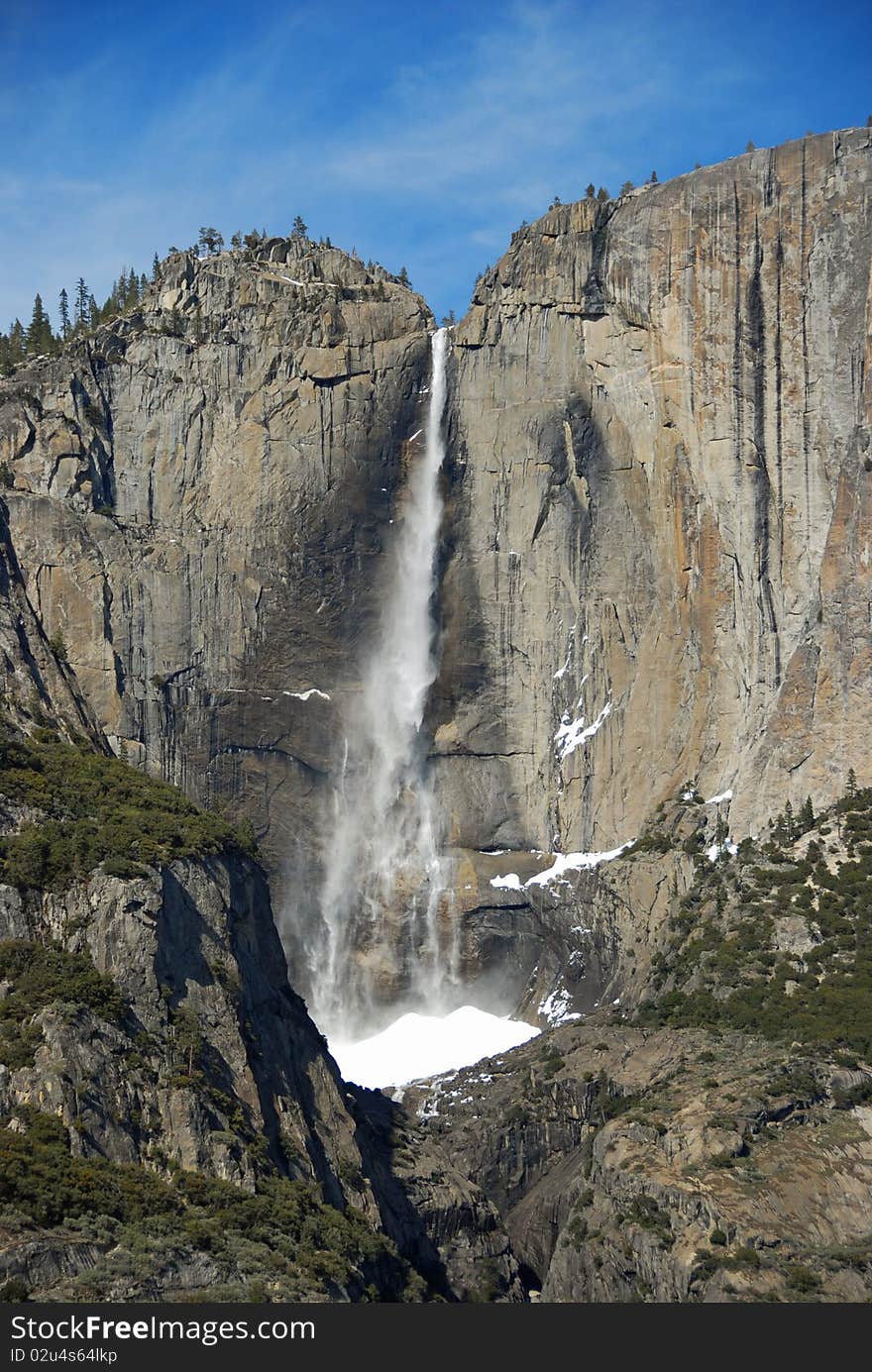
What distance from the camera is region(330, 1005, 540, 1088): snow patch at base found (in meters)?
132

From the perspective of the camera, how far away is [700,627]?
432 ft

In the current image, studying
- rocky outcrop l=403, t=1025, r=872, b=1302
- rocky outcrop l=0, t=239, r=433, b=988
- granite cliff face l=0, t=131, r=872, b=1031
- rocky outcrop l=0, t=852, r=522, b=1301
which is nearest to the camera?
rocky outcrop l=0, t=852, r=522, b=1301

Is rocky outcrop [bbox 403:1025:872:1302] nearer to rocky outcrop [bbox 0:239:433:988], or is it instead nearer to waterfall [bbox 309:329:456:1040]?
waterfall [bbox 309:329:456:1040]

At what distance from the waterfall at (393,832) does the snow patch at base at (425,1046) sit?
6.55 feet

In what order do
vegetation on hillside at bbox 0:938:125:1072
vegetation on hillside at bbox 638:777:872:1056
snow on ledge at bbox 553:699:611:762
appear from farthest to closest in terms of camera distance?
snow on ledge at bbox 553:699:611:762, vegetation on hillside at bbox 638:777:872:1056, vegetation on hillside at bbox 0:938:125:1072

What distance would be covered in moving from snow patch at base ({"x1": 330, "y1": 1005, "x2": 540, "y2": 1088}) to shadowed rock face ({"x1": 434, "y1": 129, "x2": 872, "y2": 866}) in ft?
31.2

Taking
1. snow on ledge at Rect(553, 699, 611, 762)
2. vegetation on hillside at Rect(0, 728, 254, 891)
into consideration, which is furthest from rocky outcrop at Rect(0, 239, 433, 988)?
vegetation on hillside at Rect(0, 728, 254, 891)

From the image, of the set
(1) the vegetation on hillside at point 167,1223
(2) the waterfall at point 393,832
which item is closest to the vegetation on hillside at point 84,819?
(1) the vegetation on hillside at point 167,1223

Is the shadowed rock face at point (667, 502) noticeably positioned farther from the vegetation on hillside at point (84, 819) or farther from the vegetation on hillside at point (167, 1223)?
the vegetation on hillside at point (167, 1223)

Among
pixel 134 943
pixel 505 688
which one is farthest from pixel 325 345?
pixel 134 943

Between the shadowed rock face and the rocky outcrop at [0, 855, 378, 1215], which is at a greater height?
the shadowed rock face

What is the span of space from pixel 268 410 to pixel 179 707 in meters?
16.0

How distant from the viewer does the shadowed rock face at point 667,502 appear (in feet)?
420

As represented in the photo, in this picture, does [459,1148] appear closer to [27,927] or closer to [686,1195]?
[686,1195]
